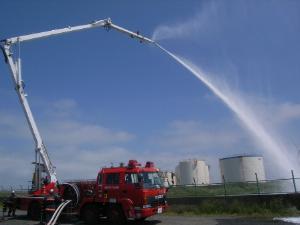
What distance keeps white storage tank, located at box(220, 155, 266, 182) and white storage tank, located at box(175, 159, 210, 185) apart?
566cm

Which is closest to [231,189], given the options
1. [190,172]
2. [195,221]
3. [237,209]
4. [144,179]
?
[237,209]

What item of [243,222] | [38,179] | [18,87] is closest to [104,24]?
[18,87]

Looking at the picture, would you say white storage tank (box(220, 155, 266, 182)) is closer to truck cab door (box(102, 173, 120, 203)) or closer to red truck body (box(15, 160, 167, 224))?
red truck body (box(15, 160, 167, 224))

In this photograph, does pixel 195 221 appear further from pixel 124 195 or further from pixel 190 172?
pixel 190 172

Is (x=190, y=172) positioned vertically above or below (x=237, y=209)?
above

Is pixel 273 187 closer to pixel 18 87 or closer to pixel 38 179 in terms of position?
pixel 38 179

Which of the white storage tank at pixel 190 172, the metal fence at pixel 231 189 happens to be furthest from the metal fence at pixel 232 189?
the white storage tank at pixel 190 172

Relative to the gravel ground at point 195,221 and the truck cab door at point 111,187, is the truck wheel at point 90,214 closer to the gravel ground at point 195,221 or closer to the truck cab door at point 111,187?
the gravel ground at point 195,221

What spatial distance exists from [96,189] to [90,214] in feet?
3.74

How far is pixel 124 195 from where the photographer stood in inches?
679

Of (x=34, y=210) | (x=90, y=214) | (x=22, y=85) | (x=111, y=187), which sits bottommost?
(x=90, y=214)

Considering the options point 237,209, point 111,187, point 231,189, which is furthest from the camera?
point 231,189

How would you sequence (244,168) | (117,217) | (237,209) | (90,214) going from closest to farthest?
(117,217)
(90,214)
(237,209)
(244,168)

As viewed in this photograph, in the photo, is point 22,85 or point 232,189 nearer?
point 22,85
